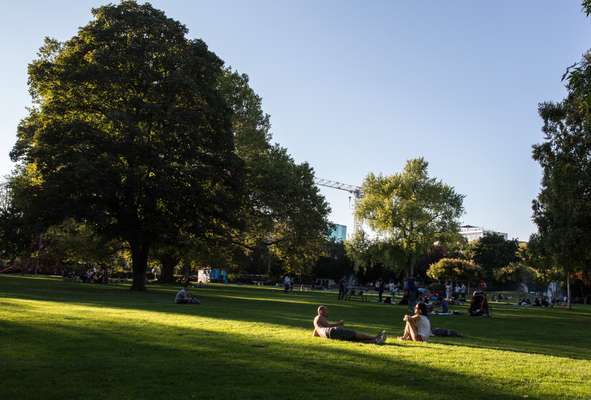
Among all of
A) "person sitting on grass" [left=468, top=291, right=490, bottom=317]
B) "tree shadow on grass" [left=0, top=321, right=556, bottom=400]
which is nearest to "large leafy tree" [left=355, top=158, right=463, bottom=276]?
"person sitting on grass" [left=468, top=291, right=490, bottom=317]

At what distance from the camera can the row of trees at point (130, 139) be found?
3434cm

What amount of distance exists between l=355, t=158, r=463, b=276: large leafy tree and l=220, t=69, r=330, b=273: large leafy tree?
15.6 m

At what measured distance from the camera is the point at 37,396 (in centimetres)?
735

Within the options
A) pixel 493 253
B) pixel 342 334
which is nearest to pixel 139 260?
pixel 342 334

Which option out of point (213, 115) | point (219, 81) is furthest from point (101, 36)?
point (219, 81)

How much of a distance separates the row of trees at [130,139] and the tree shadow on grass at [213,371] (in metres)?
22.5

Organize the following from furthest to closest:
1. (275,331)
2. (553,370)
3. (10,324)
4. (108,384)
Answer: (275,331), (10,324), (553,370), (108,384)

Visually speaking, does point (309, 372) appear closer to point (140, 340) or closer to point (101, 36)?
point (140, 340)

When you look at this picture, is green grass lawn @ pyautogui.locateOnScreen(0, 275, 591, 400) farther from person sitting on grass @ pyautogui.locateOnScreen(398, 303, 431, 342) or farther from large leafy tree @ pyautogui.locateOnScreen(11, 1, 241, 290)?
large leafy tree @ pyautogui.locateOnScreen(11, 1, 241, 290)

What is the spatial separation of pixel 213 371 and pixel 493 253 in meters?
A: 116

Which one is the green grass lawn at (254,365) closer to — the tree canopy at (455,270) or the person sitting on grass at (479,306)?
the person sitting on grass at (479,306)

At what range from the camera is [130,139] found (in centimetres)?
3506

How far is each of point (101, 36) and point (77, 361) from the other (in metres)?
30.7

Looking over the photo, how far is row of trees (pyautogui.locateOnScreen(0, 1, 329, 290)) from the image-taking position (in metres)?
34.3
